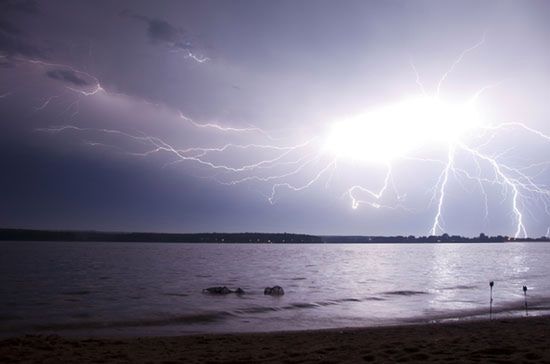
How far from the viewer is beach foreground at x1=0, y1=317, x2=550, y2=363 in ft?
31.6

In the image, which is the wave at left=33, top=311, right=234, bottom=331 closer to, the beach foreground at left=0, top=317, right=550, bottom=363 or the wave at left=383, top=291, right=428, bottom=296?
the beach foreground at left=0, top=317, right=550, bottom=363

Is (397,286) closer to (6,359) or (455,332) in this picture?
(455,332)

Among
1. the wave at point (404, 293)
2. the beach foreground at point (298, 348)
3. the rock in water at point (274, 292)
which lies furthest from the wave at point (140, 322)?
the wave at point (404, 293)

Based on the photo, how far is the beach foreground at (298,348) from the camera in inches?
379

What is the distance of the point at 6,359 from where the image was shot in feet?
33.1

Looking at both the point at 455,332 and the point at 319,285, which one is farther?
the point at 319,285

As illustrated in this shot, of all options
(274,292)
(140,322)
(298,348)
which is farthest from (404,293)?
(298,348)

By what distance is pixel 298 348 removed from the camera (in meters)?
11.7

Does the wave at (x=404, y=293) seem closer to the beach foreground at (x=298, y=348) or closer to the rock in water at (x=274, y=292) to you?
the rock in water at (x=274, y=292)

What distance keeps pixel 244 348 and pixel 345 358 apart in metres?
3.28

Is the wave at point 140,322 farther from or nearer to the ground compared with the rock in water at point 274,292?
nearer to the ground

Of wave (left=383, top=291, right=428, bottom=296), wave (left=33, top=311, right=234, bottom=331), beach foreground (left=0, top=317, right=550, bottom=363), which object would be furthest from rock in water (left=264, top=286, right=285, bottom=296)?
beach foreground (left=0, top=317, right=550, bottom=363)

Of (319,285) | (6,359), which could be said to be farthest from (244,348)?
(319,285)

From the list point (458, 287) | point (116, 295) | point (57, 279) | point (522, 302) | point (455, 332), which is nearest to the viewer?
point (455, 332)
